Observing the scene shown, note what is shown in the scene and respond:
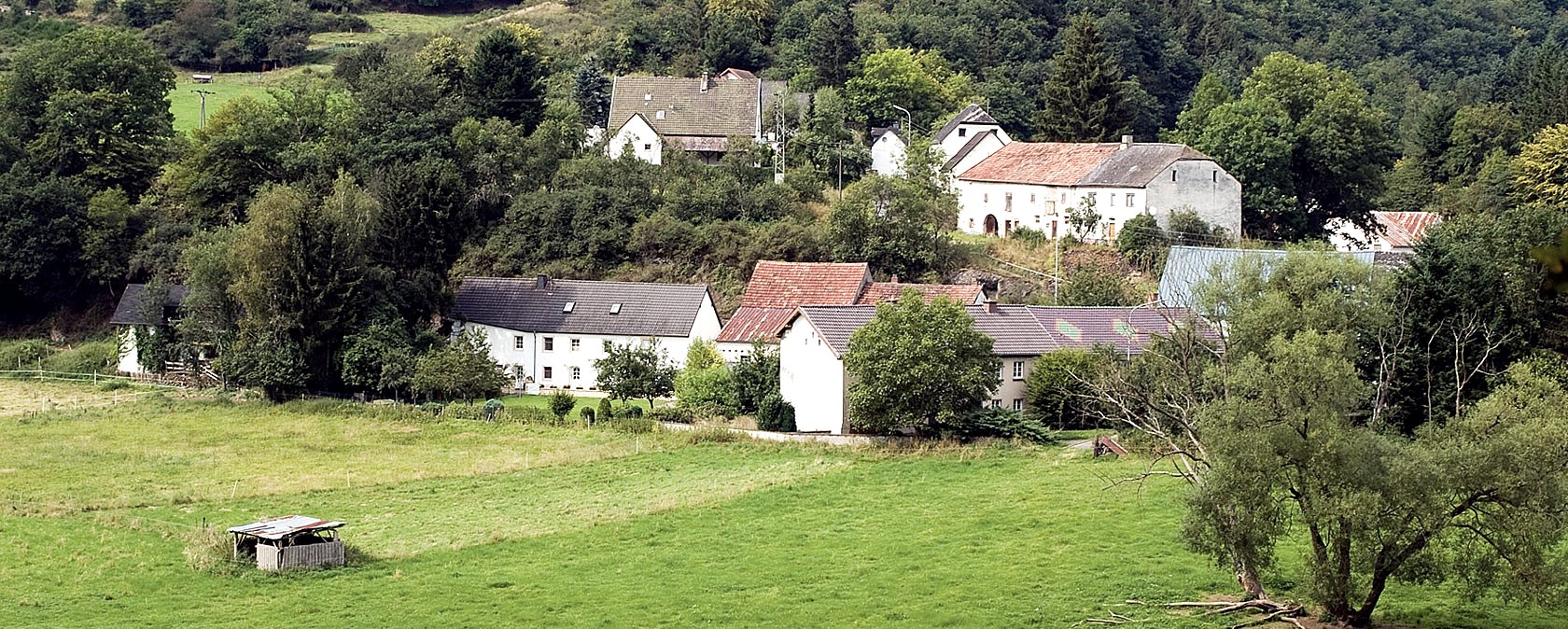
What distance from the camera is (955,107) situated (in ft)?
256

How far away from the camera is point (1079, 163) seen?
2522 inches

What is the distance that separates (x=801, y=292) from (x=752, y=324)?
11.0 feet

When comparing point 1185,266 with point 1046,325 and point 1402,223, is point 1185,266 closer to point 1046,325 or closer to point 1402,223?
point 1046,325

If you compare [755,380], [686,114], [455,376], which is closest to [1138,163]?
[686,114]

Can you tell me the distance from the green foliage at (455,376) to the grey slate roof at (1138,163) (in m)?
22.8

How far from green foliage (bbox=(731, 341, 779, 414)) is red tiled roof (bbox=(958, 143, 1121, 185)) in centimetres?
1981

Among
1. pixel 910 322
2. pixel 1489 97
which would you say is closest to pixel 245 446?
pixel 910 322

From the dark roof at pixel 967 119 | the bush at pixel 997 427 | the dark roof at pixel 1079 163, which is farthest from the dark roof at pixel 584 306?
the dark roof at pixel 967 119

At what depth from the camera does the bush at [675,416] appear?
152ft

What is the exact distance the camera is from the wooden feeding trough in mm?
30375

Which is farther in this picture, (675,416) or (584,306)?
(584,306)

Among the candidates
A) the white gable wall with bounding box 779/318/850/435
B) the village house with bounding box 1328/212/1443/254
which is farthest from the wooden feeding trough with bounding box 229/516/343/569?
the village house with bounding box 1328/212/1443/254

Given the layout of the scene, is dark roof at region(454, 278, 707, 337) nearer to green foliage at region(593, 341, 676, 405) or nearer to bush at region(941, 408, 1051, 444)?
green foliage at region(593, 341, 676, 405)

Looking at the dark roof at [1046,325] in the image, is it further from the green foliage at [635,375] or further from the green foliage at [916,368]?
→ the green foliage at [635,375]
